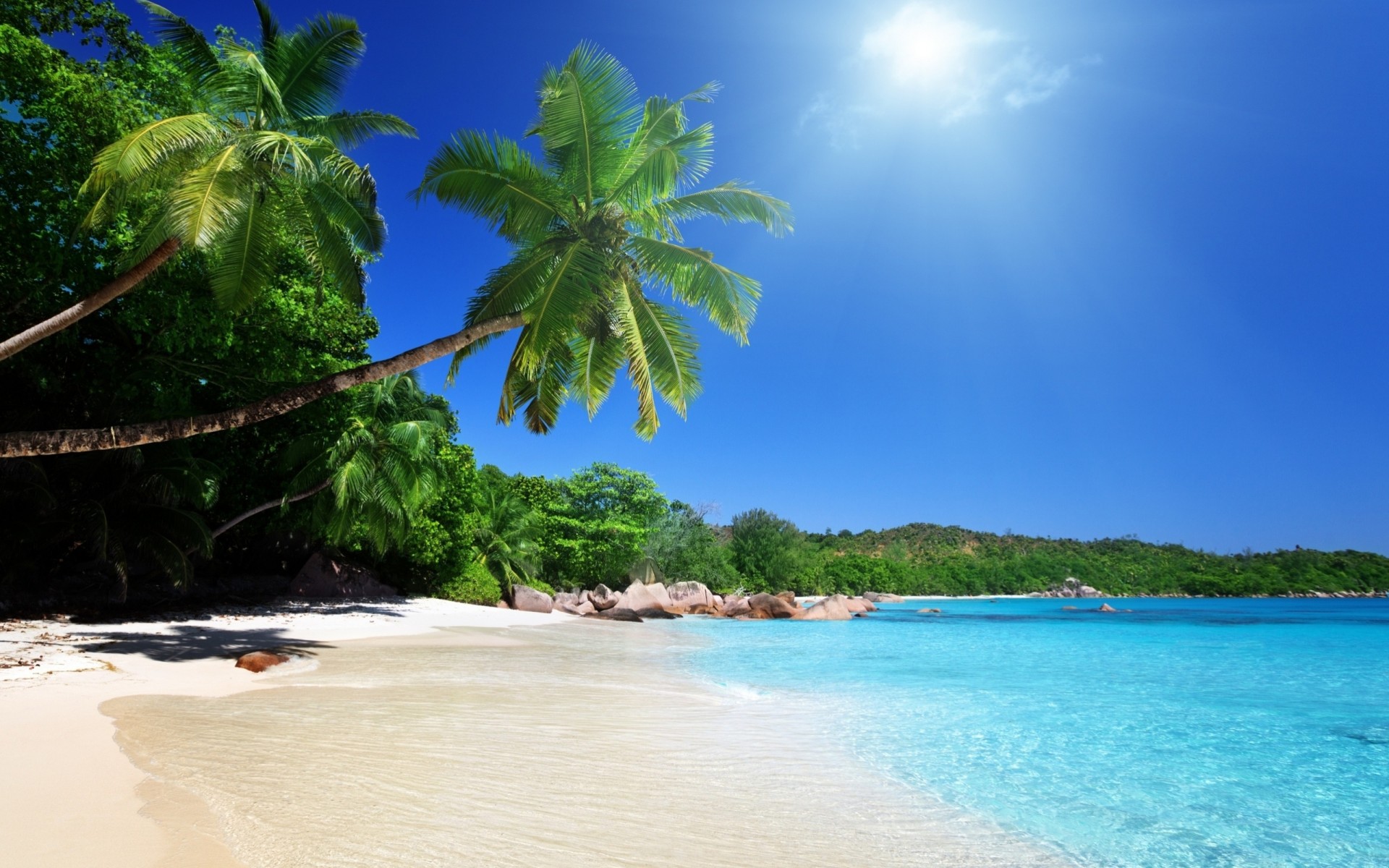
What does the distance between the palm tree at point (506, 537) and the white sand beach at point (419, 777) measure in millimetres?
18630

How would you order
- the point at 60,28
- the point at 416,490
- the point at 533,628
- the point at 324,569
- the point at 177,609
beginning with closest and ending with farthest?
1. the point at 60,28
2. the point at 177,609
3. the point at 416,490
4. the point at 533,628
5. the point at 324,569

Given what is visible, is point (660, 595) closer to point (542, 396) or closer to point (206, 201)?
point (542, 396)

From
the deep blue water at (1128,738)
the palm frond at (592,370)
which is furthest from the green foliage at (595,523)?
the palm frond at (592,370)

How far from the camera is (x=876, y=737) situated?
6785mm

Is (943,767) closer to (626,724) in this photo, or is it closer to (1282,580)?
(626,724)

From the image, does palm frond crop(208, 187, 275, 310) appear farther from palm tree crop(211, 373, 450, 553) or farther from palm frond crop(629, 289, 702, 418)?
palm tree crop(211, 373, 450, 553)

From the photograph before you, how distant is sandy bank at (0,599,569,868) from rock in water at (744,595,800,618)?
18056mm

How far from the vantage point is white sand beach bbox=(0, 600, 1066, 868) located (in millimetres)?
3291

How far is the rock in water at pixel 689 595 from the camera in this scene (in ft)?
110

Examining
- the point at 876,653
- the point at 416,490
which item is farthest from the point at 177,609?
the point at 876,653

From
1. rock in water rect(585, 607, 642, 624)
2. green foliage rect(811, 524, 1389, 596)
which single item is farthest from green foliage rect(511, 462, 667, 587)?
green foliage rect(811, 524, 1389, 596)

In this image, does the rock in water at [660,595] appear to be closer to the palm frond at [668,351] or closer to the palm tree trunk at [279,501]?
the palm tree trunk at [279,501]

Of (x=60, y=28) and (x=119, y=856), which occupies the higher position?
(x=60, y=28)

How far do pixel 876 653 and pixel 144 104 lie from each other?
1802 centimetres
